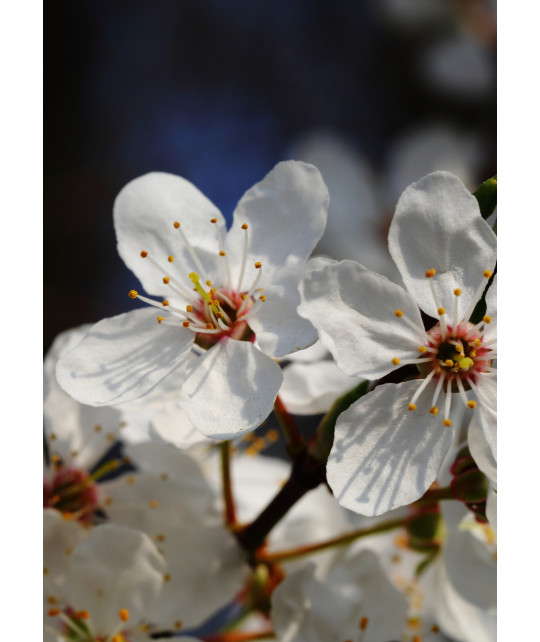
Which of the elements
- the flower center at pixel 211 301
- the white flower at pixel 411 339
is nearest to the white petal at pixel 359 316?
the white flower at pixel 411 339

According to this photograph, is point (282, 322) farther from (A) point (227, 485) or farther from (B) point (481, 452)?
(A) point (227, 485)

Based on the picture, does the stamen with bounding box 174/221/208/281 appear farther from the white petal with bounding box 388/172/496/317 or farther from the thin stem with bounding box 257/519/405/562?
the thin stem with bounding box 257/519/405/562

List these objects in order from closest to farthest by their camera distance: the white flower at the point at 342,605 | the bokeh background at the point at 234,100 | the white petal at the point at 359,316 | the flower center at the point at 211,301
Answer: the white petal at the point at 359,316 < the flower center at the point at 211,301 < the white flower at the point at 342,605 < the bokeh background at the point at 234,100

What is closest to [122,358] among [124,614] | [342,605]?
[124,614]

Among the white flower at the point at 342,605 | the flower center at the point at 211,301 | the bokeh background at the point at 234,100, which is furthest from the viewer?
the bokeh background at the point at 234,100

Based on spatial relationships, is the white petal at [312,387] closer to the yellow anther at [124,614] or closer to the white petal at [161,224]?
the white petal at [161,224]
